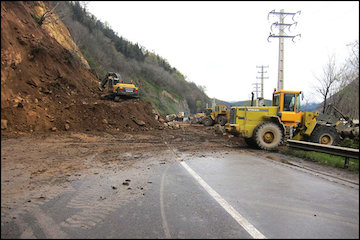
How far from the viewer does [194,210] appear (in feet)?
12.0

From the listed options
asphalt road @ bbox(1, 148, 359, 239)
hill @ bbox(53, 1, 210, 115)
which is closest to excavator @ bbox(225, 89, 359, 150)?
asphalt road @ bbox(1, 148, 359, 239)

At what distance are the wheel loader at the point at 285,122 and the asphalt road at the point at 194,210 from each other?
613cm

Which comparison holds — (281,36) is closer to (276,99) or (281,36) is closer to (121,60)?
(276,99)

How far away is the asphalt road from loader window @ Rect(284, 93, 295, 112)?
6807 mm

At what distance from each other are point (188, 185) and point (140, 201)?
1.32 metres

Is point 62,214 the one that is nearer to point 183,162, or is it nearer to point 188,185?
point 188,185

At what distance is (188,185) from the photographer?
16.7ft

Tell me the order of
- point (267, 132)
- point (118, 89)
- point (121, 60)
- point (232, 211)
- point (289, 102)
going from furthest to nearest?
point (121, 60) < point (118, 89) < point (289, 102) < point (267, 132) < point (232, 211)

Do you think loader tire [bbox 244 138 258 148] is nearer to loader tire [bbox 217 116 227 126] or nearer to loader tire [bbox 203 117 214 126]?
loader tire [bbox 217 116 227 126]

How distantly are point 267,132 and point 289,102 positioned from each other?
1.80 m

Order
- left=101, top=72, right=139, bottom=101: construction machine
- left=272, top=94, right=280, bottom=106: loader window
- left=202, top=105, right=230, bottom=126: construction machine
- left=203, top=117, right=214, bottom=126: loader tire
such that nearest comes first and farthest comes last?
left=272, top=94, right=280, bottom=106: loader window < left=101, top=72, right=139, bottom=101: construction machine < left=202, top=105, right=230, bottom=126: construction machine < left=203, top=117, right=214, bottom=126: loader tire

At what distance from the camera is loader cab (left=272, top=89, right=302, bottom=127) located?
38.0ft

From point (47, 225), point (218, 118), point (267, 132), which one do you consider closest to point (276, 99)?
point (267, 132)

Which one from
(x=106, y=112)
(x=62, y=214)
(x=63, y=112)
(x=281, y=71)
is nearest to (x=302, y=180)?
(x=62, y=214)
